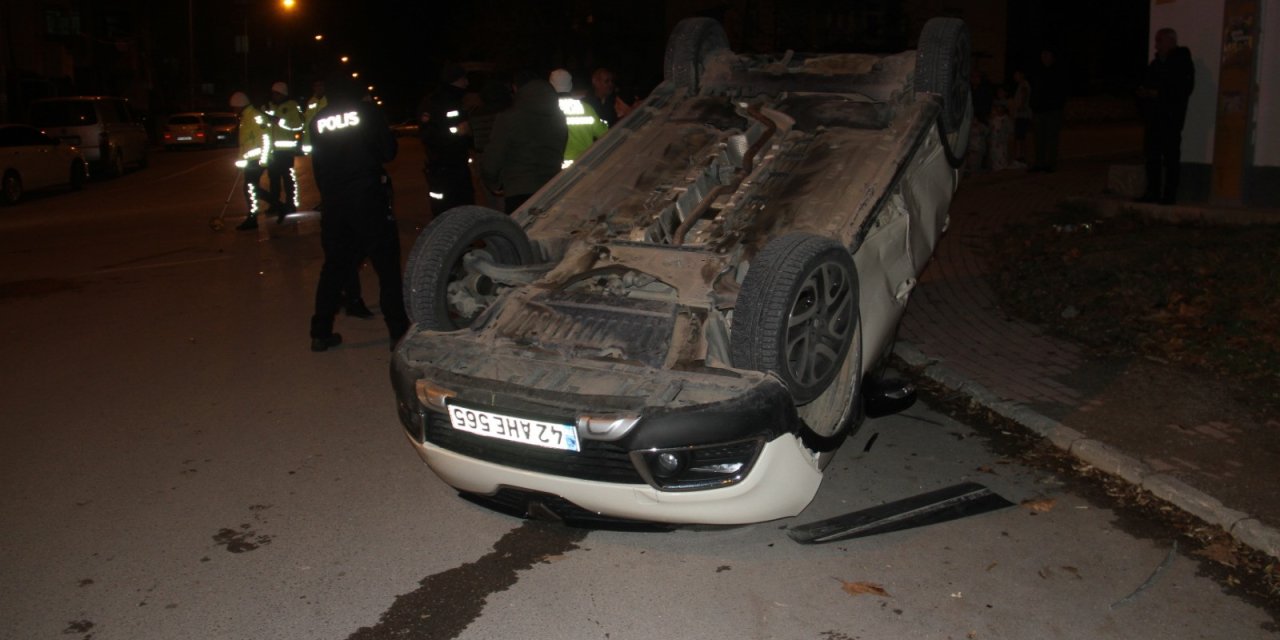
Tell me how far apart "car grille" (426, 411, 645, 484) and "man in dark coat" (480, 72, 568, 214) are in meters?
3.95

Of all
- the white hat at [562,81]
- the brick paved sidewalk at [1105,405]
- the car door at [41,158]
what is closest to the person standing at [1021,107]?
the brick paved sidewalk at [1105,405]

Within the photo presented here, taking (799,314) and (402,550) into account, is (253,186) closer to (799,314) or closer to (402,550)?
(402,550)

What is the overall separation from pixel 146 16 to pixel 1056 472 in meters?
61.1

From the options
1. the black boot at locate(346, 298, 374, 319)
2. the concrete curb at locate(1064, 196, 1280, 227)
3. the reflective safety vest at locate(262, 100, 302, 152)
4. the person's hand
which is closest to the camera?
the black boot at locate(346, 298, 374, 319)

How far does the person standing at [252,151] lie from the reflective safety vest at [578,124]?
20.1 ft

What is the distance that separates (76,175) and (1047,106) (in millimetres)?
18464

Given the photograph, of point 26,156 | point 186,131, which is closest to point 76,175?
point 26,156

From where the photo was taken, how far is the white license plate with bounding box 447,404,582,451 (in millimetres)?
3930

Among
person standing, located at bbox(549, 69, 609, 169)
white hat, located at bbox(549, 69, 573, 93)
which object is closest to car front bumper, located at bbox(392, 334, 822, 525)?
person standing, located at bbox(549, 69, 609, 169)

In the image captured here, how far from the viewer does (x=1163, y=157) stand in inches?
432

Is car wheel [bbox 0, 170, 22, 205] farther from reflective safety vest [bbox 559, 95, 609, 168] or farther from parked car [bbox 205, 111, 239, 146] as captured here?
parked car [bbox 205, 111, 239, 146]

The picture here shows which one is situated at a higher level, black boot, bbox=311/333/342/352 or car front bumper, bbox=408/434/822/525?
car front bumper, bbox=408/434/822/525

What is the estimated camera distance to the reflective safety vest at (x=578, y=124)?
8.70 m

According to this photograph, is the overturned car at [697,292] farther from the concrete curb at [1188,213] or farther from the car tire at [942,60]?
the concrete curb at [1188,213]
